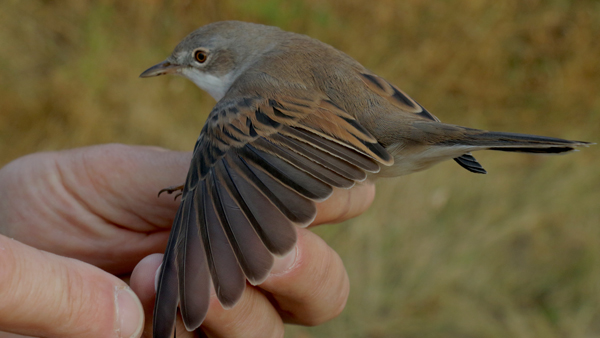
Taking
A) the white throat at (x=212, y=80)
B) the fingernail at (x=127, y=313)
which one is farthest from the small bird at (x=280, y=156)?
the white throat at (x=212, y=80)

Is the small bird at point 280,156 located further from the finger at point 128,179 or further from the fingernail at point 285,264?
the fingernail at point 285,264

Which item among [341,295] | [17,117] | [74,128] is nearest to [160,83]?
[74,128]

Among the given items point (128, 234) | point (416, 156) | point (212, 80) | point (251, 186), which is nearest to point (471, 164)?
point (416, 156)

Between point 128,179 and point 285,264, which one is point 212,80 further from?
point 285,264

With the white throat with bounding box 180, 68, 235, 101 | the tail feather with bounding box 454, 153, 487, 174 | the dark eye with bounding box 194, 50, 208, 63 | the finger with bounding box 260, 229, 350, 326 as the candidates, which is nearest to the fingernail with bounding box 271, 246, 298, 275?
the finger with bounding box 260, 229, 350, 326

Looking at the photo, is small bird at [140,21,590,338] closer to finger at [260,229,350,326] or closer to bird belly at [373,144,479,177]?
bird belly at [373,144,479,177]

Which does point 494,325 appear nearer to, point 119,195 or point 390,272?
point 390,272
